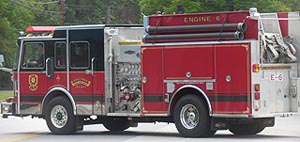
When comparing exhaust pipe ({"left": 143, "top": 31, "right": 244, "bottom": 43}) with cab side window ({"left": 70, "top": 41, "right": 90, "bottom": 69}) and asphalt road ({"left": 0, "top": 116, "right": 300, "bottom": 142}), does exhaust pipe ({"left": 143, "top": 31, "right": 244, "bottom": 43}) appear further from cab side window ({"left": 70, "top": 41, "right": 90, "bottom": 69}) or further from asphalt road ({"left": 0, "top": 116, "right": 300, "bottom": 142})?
asphalt road ({"left": 0, "top": 116, "right": 300, "bottom": 142})

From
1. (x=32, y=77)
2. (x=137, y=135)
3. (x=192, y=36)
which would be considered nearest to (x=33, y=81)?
(x=32, y=77)

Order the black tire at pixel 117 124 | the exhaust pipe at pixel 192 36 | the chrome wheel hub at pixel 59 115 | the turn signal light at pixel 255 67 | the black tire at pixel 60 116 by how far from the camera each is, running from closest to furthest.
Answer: the turn signal light at pixel 255 67 < the exhaust pipe at pixel 192 36 < the black tire at pixel 60 116 < the chrome wheel hub at pixel 59 115 < the black tire at pixel 117 124

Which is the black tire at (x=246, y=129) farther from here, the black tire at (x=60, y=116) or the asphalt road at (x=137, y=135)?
the black tire at (x=60, y=116)

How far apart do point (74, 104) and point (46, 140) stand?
1519mm

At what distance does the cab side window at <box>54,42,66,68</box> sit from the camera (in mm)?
19984

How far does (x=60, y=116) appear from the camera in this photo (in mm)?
19984

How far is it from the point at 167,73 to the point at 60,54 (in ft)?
10.8

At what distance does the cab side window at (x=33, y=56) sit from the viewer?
66.9ft

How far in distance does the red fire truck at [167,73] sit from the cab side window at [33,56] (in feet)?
0.08

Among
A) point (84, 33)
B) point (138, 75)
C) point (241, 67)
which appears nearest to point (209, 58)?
point (241, 67)

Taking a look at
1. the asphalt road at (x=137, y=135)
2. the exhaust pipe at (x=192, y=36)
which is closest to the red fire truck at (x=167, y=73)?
the exhaust pipe at (x=192, y=36)

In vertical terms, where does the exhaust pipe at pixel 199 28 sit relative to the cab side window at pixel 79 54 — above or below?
above

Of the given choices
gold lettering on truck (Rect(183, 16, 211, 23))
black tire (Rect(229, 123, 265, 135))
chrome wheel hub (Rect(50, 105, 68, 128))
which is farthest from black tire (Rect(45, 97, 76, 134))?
black tire (Rect(229, 123, 265, 135))

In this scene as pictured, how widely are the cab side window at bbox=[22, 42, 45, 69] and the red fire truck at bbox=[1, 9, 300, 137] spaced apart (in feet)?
0.08
